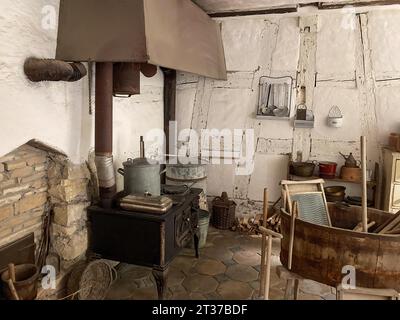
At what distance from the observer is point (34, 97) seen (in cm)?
267

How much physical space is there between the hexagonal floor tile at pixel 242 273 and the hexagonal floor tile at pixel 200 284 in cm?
26

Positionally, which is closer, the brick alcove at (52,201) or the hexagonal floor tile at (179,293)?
the brick alcove at (52,201)

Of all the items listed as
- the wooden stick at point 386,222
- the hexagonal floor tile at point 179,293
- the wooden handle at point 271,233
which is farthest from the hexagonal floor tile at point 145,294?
the wooden stick at point 386,222

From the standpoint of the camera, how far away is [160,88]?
5.28m

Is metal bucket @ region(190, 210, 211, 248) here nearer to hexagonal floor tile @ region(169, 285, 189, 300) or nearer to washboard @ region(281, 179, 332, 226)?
hexagonal floor tile @ region(169, 285, 189, 300)

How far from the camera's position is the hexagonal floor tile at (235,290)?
11.4 feet

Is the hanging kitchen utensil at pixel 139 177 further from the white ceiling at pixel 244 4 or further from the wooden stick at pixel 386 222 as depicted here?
the white ceiling at pixel 244 4

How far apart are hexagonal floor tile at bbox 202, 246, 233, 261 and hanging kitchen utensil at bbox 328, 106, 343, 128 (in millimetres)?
2437

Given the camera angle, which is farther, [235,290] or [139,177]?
[235,290]

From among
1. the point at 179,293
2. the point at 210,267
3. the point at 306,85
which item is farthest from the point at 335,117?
the point at 179,293

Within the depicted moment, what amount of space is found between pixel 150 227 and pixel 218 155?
107 inches

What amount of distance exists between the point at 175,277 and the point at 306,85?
3.41 metres

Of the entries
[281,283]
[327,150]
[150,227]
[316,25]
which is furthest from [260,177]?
[150,227]

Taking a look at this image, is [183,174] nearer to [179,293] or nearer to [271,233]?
[179,293]
